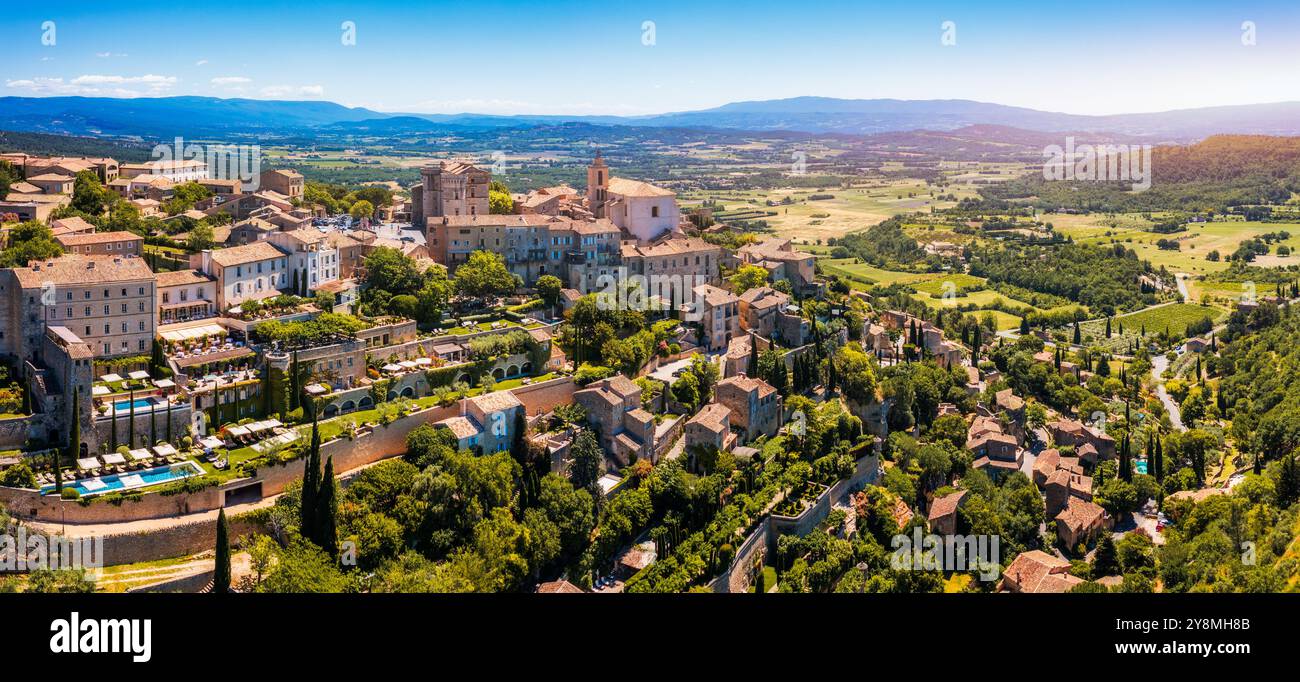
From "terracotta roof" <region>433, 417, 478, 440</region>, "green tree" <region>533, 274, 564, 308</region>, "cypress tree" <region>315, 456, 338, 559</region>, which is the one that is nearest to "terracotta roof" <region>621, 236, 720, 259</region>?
"green tree" <region>533, 274, 564, 308</region>

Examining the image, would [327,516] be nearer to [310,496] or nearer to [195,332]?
[310,496]

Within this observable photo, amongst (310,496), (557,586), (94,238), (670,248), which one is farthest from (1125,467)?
(94,238)

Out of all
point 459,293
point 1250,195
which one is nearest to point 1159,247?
point 1250,195

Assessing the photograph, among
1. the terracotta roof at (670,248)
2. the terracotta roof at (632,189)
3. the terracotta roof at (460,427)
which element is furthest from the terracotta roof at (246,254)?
the terracotta roof at (632,189)

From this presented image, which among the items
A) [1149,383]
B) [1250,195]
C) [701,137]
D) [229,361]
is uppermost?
[701,137]

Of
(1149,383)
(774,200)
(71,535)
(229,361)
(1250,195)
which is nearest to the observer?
(71,535)

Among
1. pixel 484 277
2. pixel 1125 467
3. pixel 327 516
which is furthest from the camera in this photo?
pixel 1125 467

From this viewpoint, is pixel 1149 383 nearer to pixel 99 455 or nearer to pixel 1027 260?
pixel 1027 260
